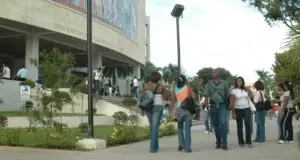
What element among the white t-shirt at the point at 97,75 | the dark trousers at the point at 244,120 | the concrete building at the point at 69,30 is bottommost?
the dark trousers at the point at 244,120

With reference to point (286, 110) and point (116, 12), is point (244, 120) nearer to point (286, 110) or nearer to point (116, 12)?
point (286, 110)

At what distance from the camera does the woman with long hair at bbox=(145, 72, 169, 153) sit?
1056cm

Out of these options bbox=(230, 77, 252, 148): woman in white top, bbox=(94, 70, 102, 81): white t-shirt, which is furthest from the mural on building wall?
bbox=(230, 77, 252, 148): woman in white top

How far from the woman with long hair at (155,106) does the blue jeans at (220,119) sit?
1.14 metres

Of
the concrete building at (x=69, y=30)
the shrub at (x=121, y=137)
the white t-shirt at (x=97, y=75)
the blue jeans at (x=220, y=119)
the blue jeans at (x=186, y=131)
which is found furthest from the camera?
the white t-shirt at (x=97, y=75)

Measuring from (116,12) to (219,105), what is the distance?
32786 millimetres

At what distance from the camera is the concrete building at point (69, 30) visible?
29.7 m

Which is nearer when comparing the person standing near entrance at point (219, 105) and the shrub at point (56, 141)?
the person standing near entrance at point (219, 105)

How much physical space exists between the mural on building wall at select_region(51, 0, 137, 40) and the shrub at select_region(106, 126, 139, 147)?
20.9m

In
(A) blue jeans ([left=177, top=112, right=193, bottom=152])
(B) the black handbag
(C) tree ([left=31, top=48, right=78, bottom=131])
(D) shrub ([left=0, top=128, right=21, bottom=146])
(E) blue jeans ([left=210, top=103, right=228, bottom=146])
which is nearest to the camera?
(A) blue jeans ([left=177, top=112, right=193, bottom=152])

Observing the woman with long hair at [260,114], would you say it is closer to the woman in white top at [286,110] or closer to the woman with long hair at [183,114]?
the woman in white top at [286,110]

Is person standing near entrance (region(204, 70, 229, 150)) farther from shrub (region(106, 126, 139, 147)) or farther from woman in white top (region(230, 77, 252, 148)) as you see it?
shrub (region(106, 126, 139, 147))

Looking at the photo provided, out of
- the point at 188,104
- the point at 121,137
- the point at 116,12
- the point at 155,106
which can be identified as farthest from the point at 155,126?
the point at 116,12

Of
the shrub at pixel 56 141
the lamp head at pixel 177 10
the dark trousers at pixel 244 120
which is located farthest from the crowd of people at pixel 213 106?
the lamp head at pixel 177 10
